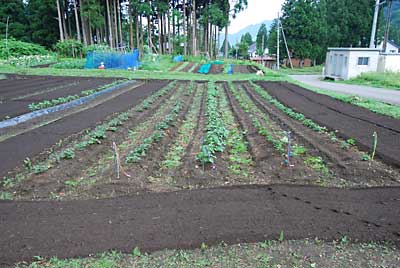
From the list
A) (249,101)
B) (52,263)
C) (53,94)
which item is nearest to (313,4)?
(249,101)

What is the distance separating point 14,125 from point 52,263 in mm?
6750

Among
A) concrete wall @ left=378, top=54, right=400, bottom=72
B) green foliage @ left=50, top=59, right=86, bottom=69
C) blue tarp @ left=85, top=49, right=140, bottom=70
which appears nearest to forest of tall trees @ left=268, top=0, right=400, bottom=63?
concrete wall @ left=378, top=54, right=400, bottom=72

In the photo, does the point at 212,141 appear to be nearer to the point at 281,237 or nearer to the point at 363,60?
the point at 281,237

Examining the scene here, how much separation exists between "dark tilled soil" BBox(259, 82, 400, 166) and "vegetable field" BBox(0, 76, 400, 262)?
0.05 m

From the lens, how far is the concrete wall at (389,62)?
27438 millimetres

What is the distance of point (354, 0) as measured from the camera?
45.2 metres

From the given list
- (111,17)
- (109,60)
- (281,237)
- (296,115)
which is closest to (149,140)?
(281,237)

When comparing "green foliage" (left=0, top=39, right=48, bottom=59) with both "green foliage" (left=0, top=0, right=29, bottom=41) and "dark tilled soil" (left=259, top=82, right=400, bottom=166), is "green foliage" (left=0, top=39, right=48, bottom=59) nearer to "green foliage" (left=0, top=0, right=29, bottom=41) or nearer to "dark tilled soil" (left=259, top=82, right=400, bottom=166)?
"green foliage" (left=0, top=0, right=29, bottom=41)

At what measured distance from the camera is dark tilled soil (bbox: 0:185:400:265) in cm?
339

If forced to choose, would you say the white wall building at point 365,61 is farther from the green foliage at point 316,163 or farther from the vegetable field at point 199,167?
the green foliage at point 316,163

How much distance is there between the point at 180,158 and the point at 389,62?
93.3ft

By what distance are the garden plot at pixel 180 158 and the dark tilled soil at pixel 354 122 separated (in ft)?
1.28

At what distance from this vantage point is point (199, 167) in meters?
5.57

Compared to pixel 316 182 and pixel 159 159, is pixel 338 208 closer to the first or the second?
pixel 316 182
